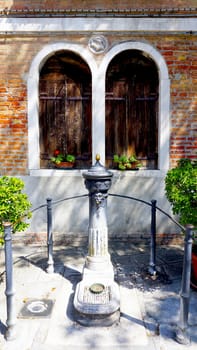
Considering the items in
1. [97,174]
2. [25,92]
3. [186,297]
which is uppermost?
[25,92]

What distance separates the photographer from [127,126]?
19.9ft

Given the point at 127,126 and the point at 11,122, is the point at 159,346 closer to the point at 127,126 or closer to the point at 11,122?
the point at 127,126

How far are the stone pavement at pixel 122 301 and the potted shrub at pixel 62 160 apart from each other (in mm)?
1529

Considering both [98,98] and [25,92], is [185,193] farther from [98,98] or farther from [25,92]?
[25,92]

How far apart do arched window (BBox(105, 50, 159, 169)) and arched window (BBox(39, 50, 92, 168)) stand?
44 cm

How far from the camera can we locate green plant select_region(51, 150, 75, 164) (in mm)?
5945

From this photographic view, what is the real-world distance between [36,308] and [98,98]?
363 centimetres

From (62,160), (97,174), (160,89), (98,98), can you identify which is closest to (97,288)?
(97,174)

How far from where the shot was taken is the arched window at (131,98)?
5.99m

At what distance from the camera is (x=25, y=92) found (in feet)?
18.8

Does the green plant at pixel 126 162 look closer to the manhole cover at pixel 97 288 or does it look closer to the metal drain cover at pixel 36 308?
the manhole cover at pixel 97 288

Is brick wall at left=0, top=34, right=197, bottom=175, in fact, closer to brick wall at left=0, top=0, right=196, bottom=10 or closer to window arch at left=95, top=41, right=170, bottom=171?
window arch at left=95, top=41, right=170, bottom=171

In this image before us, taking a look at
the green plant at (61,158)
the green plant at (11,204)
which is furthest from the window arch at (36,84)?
the green plant at (11,204)

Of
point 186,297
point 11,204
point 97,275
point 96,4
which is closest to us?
point 186,297
